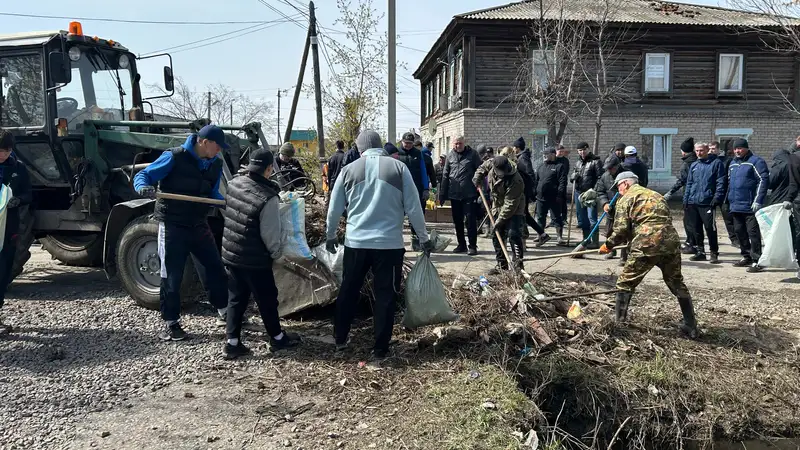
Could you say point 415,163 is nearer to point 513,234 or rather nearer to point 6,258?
point 513,234

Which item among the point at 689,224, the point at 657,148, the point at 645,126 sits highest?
the point at 645,126

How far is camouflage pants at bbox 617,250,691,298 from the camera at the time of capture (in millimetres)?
4906

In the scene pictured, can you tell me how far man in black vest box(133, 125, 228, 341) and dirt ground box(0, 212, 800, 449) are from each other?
16.2 inches

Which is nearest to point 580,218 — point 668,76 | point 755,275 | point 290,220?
point 755,275

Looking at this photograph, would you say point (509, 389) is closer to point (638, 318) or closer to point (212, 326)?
point (638, 318)

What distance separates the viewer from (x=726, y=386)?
446cm

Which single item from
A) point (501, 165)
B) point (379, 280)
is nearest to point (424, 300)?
point (379, 280)

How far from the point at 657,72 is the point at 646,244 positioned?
57.7 feet

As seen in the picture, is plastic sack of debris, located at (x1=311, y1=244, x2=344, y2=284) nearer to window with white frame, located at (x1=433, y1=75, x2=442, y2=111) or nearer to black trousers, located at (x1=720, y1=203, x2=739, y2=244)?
black trousers, located at (x1=720, y1=203, x2=739, y2=244)

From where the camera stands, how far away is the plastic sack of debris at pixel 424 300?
449cm

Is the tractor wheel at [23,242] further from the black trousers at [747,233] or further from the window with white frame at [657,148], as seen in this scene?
the window with white frame at [657,148]

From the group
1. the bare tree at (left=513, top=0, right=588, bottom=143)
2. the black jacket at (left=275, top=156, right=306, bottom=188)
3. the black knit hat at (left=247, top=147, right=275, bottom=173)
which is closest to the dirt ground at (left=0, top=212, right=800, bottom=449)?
the black knit hat at (left=247, top=147, right=275, bottom=173)

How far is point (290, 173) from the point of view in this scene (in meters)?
7.52

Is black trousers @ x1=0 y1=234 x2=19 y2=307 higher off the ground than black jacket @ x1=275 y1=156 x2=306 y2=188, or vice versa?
black jacket @ x1=275 y1=156 x2=306 y2=188
